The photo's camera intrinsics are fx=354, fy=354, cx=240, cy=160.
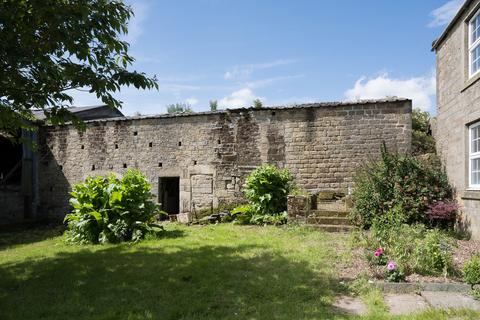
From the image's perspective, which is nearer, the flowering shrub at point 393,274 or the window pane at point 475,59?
the flowering shrub at point 393,274

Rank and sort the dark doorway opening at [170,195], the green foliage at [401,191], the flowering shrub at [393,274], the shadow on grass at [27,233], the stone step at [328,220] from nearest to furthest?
1. the flowering shrub at [393,274]
2. the green foliage at [401,191]
3. the stone step at [328,220]
4. the shadow on grass at [27,233]
5. the dark doorway opening at [170,195]

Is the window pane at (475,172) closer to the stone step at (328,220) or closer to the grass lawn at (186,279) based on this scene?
the stone step at (328,220)

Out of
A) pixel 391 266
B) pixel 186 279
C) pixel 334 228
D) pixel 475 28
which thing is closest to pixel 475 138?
pixel 475 28

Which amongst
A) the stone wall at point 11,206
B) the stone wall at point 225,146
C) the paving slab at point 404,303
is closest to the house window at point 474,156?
the stone wall at point 225,146

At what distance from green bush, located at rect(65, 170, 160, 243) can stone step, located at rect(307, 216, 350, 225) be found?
407cm

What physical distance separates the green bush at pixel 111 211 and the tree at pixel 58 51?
3.53 metres

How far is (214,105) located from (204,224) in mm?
26524

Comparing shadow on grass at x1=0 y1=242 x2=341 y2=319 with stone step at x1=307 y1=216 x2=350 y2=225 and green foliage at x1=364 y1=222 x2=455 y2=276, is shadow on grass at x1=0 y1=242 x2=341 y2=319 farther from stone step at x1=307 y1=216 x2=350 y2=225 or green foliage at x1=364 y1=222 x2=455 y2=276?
stone step at x1=307 y1=216 x2=350 y2=225

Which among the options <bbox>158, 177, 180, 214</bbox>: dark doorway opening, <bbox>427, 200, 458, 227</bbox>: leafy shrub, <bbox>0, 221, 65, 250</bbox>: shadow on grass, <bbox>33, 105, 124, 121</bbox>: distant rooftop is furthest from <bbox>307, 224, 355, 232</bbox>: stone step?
<bbox>33, 105, 124, 121</bbox>: distant rooftop

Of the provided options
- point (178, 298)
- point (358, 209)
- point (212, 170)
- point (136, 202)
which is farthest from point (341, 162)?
point (178, 298)

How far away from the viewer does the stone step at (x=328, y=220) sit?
28.7ft

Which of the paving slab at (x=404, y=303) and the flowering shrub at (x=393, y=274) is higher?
the flowering shrub at (x=393, y=274)

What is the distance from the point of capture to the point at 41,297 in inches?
192

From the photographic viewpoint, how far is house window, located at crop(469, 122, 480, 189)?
7.27 meters
